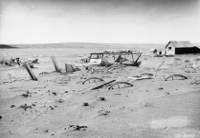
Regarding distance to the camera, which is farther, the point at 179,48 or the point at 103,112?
the point at 179,48

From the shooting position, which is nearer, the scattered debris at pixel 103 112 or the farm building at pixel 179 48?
the scattered debris at pixel 103 112

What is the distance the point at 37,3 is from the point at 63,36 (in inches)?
61.5

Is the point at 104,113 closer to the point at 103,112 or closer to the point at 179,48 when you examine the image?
the point at 103,112

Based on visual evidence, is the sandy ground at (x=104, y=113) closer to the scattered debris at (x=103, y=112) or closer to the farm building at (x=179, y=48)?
the scattered debris at (x=103, y=112)

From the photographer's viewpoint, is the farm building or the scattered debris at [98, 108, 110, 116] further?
the farm building

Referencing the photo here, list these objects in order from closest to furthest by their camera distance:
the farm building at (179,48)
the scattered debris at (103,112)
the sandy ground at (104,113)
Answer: the sandy ground at (104,113), the scattered debris at (103,112), the farm building at (179,48)

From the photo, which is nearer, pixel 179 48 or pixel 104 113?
pixel 104 113

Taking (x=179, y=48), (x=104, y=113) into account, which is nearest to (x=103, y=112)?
(x=104, y=113)

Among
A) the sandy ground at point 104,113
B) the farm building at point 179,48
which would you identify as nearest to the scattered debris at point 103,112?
the sandy ground at point 104,113

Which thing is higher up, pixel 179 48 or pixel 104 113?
pixel 179 48

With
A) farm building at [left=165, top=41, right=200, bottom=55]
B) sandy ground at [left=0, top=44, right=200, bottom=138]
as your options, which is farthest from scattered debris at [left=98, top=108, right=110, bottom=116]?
farm building at [left=165, top=41, right=200, bottom=55]

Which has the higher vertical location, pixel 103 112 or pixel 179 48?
pixel 179 48

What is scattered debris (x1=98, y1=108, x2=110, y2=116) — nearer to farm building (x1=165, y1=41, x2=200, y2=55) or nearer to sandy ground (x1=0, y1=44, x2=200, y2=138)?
sandy ground (x1=0, y1=44, x2=200, y2=138)

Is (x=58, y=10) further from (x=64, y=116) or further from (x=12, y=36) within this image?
(x=64, y=116)
